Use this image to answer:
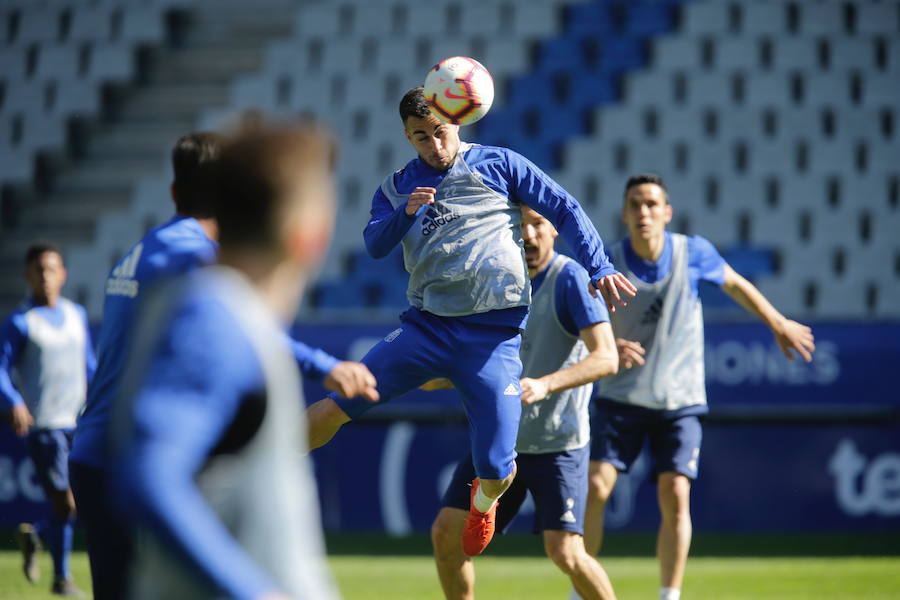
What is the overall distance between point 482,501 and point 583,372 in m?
0.79

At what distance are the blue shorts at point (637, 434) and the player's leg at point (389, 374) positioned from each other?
84.4 inches

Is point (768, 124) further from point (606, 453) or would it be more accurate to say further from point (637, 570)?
point (606, 453)

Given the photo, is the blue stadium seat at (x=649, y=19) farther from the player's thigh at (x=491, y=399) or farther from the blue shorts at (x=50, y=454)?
the player's thigh at (x=491, y=399)

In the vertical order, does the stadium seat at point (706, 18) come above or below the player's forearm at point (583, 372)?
above

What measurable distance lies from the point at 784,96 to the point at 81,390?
1064 centimetres

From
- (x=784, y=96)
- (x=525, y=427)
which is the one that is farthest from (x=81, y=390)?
(x=784, y=96)

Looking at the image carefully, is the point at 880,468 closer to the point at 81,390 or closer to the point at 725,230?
the point at 725,230

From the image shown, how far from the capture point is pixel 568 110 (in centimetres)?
1694

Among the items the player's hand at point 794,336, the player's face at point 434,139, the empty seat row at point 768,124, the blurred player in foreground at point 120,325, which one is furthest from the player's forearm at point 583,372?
the empty seat row at point 768,124

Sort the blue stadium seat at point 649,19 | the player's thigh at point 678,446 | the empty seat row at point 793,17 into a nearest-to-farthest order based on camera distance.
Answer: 1. the player's thigh at point 678,446
2. the empty seat row at point 793,17
3. the blue stadium seat at point 649,19

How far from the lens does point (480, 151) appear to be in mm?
5691

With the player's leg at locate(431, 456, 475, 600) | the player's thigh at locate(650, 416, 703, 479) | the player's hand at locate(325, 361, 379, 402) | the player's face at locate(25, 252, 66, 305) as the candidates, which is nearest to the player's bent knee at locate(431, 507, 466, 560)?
the player's leg at locate(431, 456, 475, 600)

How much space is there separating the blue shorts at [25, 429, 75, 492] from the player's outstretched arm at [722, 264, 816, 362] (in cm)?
541

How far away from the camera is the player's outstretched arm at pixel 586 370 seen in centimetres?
539
